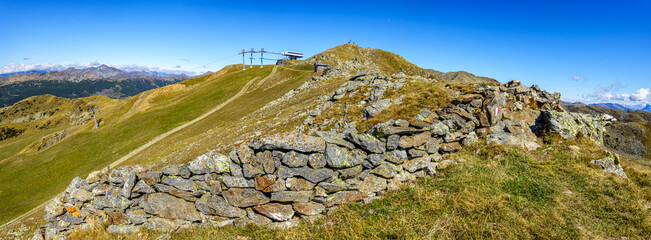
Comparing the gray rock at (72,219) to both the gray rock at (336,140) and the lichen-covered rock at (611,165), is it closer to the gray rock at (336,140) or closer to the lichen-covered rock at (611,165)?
the gray rock at (336,140)

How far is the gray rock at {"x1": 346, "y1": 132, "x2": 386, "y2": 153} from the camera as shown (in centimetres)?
1118

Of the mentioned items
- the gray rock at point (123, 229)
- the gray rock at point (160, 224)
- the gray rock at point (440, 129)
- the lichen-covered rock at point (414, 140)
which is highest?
the gray rock at point (440, 129)

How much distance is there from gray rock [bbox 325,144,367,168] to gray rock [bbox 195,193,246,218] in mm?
4693

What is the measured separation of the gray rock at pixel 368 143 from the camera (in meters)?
11.2

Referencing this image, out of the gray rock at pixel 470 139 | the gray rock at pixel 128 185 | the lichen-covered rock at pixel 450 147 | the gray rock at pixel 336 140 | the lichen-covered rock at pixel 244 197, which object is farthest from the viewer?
the gray rock at pixel 470 139

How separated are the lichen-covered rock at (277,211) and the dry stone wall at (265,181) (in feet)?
0.14

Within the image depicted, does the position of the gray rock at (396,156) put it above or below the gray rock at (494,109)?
below

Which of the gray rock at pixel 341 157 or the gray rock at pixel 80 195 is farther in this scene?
the gray rock at pixel 80 195

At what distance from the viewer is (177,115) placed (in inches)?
2534

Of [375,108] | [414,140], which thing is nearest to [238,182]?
[414,140]

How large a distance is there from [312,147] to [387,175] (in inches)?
147

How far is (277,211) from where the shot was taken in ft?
34.5

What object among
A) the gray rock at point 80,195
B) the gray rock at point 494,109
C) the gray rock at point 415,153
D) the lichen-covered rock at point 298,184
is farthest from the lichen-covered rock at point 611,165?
the gray rock at point 80,195

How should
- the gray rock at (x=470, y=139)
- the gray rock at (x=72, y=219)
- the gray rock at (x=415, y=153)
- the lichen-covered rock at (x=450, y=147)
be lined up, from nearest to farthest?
the gray rock at (x=415, y=153) < the gray rock at (x=72, y=219) < the lichen-covered rock at (x=450, y=147) < the gray rock at (x=470, y=139)
